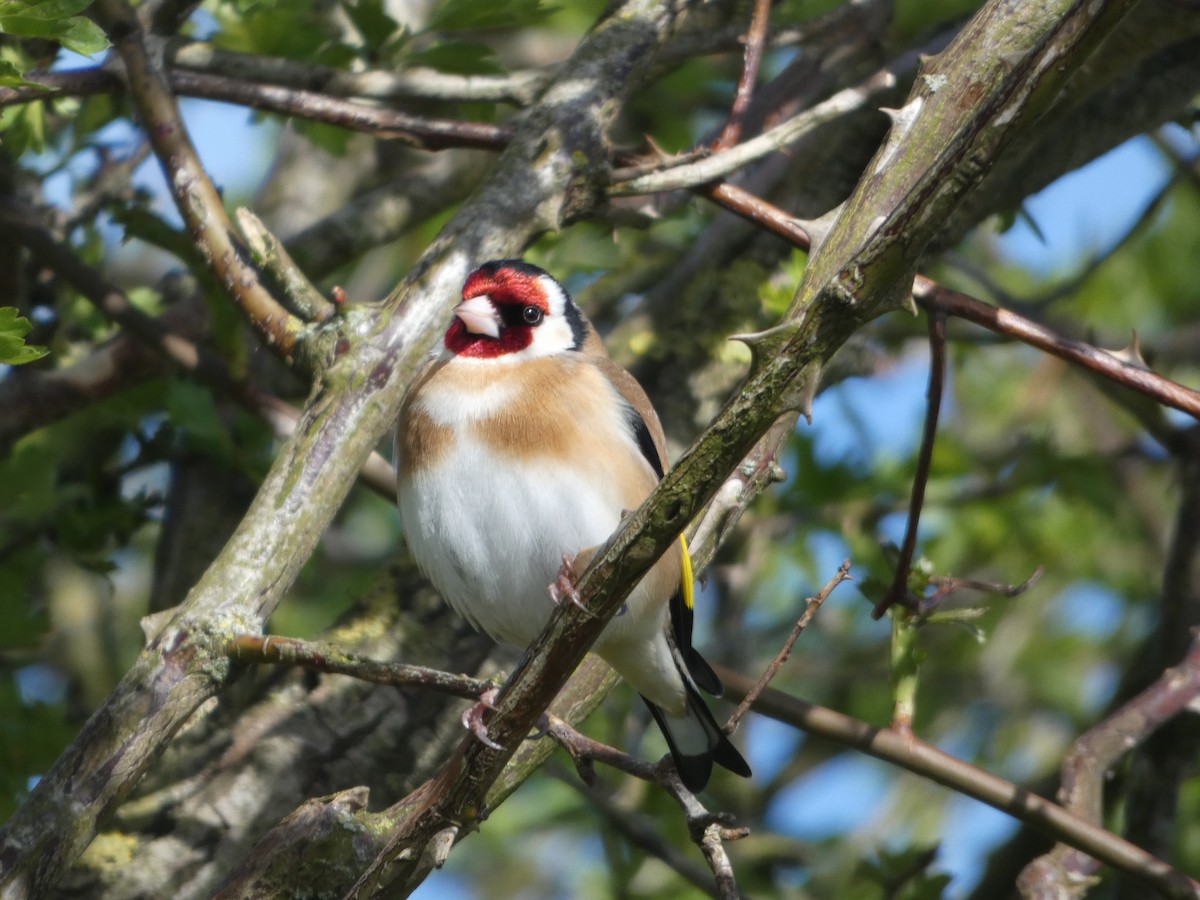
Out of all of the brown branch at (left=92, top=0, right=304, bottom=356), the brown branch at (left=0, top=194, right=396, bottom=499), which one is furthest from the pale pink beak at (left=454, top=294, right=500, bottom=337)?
the brown branch at (left=0, top=194, right=396, bottom=499)

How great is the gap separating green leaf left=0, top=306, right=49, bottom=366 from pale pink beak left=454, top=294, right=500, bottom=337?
3.96ft

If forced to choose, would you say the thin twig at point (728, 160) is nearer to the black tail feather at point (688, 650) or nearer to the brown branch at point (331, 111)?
the brown branch at point (331, 111)

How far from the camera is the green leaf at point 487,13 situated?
12.9ft

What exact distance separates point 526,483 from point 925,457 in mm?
942

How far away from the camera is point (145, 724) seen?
2.65m

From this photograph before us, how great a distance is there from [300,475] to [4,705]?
1653 mm

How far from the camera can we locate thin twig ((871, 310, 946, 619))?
10.3 ft

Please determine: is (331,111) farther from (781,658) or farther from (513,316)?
(781,658)

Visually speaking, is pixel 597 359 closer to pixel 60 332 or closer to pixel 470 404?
pixel 470 404

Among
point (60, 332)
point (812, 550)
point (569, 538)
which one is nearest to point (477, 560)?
point (569, 538)

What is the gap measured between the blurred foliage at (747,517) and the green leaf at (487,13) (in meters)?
0.01

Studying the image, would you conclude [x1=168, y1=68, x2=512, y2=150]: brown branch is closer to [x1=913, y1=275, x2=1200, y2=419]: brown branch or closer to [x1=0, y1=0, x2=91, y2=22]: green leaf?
[x1=0, y1=0, x2=91, y2=22]: green leaf

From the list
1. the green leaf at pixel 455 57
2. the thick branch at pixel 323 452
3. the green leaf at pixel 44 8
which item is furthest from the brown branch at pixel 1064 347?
the green leaf at pixel 44 8

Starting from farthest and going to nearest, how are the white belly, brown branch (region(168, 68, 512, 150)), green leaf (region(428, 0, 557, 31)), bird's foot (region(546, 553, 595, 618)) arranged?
green leaf (region(428, 0, 557, 31)) < brown branch (region(168, 68, 512, 150)) < the white belly < bird's foot (region(546, 553, 595, 618))
